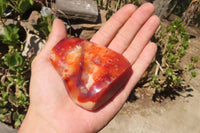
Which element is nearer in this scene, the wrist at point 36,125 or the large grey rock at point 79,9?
the wrist at point 36,125

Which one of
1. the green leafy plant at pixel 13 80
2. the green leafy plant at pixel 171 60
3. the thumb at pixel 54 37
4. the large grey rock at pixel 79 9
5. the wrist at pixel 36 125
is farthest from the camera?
the green leafy plant at pixel 171 60

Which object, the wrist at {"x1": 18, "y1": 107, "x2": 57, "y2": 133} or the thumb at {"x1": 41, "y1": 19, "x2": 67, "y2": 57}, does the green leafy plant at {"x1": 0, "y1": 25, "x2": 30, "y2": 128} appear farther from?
the wrist at {"x1": 18, "y1": 107, "x2": 57, "y2": 133}

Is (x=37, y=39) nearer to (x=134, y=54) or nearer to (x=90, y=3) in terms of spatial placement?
(x=90, y=3)

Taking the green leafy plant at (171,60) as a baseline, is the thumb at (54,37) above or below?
above

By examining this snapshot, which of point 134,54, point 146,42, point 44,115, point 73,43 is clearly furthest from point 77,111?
point 146,42

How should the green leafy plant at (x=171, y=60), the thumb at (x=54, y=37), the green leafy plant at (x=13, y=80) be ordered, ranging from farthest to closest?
1. the green leafy plant at (x=171, y=60)
2. the green leafy plant at (x=13, y=80)
3. the thumb at (x=54, y=37)

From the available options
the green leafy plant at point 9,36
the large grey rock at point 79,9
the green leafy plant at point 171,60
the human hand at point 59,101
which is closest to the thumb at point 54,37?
the human hand at point 59,101

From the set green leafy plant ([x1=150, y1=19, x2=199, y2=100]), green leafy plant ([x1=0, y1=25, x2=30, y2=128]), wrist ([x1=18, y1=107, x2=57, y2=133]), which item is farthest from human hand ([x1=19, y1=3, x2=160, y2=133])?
green leafy plant ([x1=150, y1=19, x2=199, y2=100])

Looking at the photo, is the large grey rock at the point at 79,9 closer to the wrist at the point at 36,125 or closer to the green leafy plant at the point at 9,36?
the green leafy plant at the point at 9,36

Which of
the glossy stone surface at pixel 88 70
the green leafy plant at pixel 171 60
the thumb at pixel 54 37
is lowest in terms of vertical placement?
the green leafy plant at pixel 171 60
